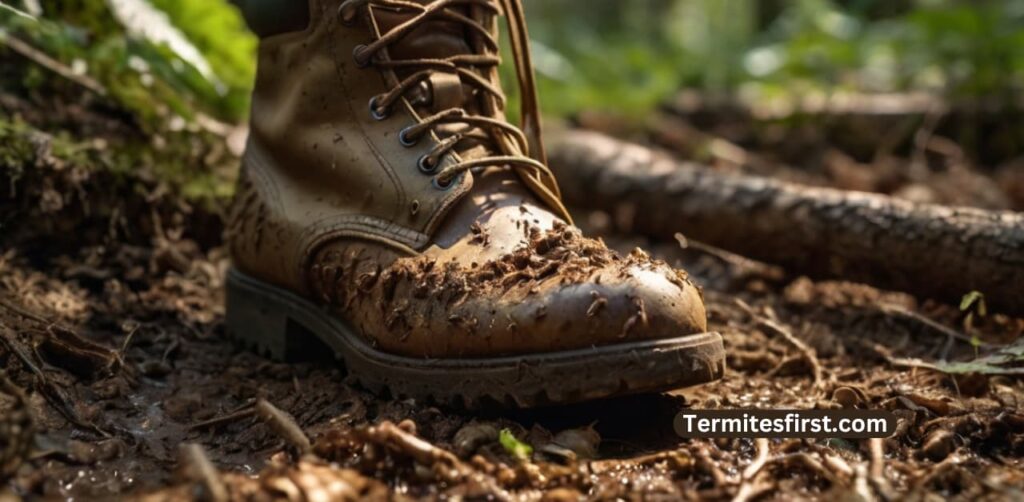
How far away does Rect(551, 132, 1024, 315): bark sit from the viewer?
2.68 metres

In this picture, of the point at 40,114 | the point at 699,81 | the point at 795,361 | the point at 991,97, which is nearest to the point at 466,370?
the point at 795,361

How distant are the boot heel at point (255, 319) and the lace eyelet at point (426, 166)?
61 centimetres

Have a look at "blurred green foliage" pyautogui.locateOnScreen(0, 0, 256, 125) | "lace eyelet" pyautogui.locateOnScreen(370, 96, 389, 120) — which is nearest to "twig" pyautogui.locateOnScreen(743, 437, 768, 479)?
"lace eyelet" pyautogui.locateOnScreen(370, 96, 389, 120)

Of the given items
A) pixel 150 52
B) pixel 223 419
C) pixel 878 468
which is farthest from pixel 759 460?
pixel 150 52

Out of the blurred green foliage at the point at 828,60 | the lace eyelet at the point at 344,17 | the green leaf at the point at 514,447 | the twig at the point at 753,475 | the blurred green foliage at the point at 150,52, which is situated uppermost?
the blurred green foliage at the point at 828,60

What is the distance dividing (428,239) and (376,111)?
1.22 feet

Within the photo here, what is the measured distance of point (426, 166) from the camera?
215cm

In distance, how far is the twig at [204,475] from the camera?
1380mm

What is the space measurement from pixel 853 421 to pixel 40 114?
2.70 meters

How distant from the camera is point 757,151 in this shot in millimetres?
6227

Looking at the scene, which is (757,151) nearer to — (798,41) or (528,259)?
(798,41)

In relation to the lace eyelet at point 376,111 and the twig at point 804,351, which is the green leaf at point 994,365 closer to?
the twig at point 804,351

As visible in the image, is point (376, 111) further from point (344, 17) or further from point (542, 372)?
point (542, 372)

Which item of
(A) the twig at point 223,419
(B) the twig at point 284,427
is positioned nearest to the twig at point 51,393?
(A) the twig at point 223,419
